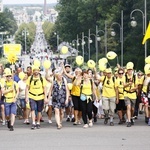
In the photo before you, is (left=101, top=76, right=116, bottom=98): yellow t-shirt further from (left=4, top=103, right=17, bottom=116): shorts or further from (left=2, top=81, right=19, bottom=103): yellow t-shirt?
(left=4, top=103, right=17, bottom=116): shorts

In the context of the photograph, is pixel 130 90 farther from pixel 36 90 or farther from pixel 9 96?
pixel 9 96

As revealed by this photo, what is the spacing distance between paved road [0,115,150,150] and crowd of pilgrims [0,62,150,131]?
41 centimetres

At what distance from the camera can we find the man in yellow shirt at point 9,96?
19797 mm

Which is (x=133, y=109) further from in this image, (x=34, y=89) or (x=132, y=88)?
(x=34, y=89)

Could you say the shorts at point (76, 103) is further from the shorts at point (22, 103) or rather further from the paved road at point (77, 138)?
Answer: the shorts at point (22, 103)

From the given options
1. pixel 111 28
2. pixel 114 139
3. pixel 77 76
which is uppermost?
pixel 111 28

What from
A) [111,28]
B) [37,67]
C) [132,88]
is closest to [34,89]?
[37,67]

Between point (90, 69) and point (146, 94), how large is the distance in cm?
211

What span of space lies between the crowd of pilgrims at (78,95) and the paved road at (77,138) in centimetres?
41

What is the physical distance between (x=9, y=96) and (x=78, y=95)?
6.81 feet

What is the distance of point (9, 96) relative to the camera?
19953mm

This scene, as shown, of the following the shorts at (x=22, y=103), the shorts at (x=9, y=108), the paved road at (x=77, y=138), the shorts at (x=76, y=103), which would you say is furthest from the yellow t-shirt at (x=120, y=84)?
the shorts at (x=22, y=103)

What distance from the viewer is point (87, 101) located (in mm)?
20375

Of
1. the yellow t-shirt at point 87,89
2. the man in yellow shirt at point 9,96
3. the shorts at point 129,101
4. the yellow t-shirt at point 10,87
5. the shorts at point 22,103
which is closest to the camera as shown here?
the man in yellow shirt at point 9,96
